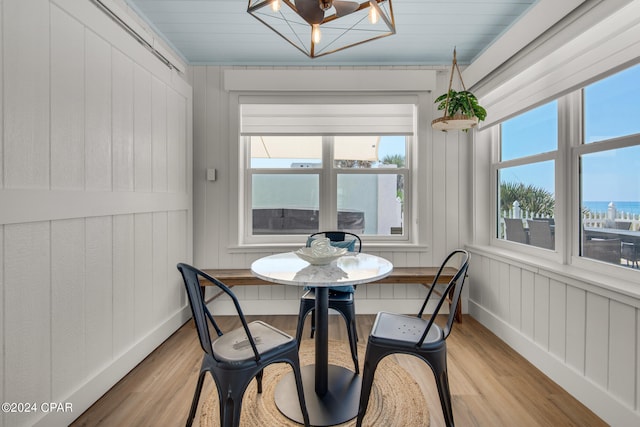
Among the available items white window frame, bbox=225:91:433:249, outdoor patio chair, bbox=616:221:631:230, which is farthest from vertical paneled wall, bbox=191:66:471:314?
outdoor patio chair, bbox=616:221:631:230

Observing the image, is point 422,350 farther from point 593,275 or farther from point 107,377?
point 107,377

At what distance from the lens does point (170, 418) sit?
1.56m

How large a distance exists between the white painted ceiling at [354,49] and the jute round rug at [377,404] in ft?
8.41

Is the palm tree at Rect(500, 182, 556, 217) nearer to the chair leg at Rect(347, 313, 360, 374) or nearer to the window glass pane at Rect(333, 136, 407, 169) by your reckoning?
the window glass pane at Rect(333, 136, 407, 169)

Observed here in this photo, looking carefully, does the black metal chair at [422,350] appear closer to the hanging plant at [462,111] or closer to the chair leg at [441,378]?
the chair leg at [441,378]

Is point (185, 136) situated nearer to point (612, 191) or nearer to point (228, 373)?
point (228, 373)

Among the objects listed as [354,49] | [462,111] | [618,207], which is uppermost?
[354,49]

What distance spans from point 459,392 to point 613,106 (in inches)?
74.6

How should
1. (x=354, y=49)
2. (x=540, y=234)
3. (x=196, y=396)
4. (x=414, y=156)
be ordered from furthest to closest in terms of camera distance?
(x=414, y=156) → (x=354, y=49) → (x=540, y=234) → (x=196, y=396)

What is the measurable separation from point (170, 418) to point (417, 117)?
308cm

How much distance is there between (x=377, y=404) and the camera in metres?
1.65

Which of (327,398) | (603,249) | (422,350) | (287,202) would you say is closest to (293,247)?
(287,202)

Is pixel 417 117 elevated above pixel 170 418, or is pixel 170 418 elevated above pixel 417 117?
pixel 417 117

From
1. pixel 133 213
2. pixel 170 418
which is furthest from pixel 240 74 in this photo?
pixel 170 418
